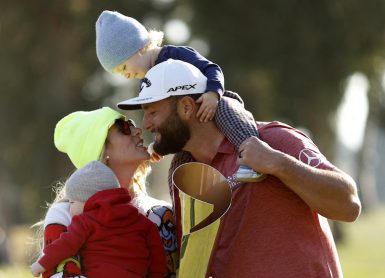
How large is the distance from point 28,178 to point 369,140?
2230cm

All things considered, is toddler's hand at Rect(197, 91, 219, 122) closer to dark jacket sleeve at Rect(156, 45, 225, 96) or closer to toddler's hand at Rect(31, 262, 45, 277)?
dark jacket sleeve at Rect(156, 45, 225, 96)

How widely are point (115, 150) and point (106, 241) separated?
473mm

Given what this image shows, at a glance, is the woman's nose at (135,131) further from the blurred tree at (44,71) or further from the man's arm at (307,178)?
the blurred tree at (44,71)

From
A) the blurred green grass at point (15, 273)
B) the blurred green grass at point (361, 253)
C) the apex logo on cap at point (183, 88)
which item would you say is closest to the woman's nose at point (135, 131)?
the apex logo on cap at point (183, 88)

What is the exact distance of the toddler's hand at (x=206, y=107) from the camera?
4.06 metres

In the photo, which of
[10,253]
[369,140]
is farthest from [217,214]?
[369,140]

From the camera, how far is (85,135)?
13.3 feet

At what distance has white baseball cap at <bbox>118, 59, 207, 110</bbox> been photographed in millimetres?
3982

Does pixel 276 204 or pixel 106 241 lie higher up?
pixel 276 204

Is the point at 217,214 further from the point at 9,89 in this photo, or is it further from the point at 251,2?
the point at 9,89

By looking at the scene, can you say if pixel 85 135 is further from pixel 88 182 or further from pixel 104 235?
pixel 104 235

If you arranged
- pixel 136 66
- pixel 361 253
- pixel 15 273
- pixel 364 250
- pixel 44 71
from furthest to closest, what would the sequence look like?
pixel 364 250 < pixel 361 253 < pixel 44 71 < pixel 15 273 < pixel 136 66

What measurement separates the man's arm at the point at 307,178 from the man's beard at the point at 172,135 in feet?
1.28

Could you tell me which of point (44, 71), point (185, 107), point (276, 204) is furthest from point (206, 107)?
point (44, 71)
